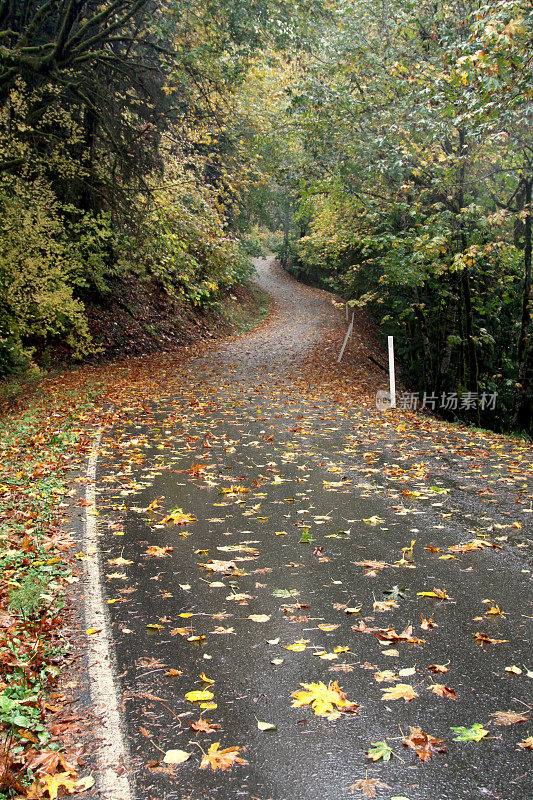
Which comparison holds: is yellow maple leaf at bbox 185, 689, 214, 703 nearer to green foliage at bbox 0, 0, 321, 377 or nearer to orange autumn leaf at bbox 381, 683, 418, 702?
orange autumn leaf at bbox 381, 683, 418, 702

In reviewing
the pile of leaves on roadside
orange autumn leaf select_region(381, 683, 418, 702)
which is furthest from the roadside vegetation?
orange autumn leaf select_region(381, 683, 418, 702)

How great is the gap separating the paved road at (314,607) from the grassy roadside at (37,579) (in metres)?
0.34

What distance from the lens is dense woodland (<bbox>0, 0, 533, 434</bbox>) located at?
38.5 feet

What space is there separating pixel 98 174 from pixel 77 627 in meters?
13.5

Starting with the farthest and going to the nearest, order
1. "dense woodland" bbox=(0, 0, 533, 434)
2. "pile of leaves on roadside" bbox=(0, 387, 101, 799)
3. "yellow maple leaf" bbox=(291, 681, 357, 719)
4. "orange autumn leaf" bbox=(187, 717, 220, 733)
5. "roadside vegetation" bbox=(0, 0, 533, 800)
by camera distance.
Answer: "dense woodland" bbox=(0, 0, 533, 434)
"roadside vegetation" bbox=(0, 0, 533, 800)
"yellow maple leaf" bbox=(291, 681, 357, 719)
"orange autumn leaf" bbox=(187, 717, 220, 733)
"pile of leaves on roadside" bbox=(0, 387, 101, 799)

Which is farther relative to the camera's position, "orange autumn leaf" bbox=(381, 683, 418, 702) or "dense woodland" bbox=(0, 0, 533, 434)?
"dense woodland" bbox=(0, 0, 533, 434)

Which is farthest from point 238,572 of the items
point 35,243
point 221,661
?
point 35,243

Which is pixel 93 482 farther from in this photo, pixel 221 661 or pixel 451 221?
pixel 451 221

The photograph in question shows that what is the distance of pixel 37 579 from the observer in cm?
417

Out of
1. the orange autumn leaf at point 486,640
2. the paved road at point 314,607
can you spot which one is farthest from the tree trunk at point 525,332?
the orange autumn leaf at point 486,640

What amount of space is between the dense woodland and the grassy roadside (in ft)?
13.4

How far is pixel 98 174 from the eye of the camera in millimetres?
14633

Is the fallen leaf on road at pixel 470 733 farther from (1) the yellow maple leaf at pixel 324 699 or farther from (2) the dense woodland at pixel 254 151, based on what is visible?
(2) the dense woodland at pixel 254 151
